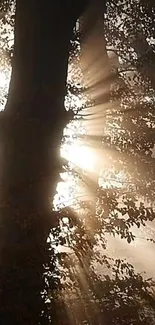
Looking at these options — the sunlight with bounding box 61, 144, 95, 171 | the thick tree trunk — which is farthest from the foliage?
the sunlight with bounding box 61, 144, 95, 171

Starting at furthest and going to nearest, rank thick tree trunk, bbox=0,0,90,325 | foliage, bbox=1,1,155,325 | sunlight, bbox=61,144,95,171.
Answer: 1. sunlight, bbox=61,144,95,171
2. foliage, bbox=1,1,155,325
3. thick tree trunk, bbox=0,0,90,325

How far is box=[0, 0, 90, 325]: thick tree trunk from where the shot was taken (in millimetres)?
6391

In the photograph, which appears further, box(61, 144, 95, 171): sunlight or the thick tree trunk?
box(61, 144, 95, 171): sunlight

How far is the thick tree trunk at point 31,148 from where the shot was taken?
21.0ft

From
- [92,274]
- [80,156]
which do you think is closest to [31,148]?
[92,274]

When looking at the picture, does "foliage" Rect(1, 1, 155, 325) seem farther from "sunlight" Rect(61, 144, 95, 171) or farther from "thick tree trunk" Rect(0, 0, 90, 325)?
"sunlight" Rect(61, 144, 95, 171)

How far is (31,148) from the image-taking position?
7461 millimetres

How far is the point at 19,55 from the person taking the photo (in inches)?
320

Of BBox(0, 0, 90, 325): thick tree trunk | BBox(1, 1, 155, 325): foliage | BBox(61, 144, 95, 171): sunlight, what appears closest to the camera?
BBox(0, 0, 90, 325): thick tree trunk

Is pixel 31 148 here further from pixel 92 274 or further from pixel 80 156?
pixel 80 156

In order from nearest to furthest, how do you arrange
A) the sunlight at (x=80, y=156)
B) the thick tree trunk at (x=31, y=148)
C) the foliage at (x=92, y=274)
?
1. the thick tree trunk at (x=31, y=148)
2. the foliage at (x=92, y=274)
3. the sunlight at (x=80, y=156)

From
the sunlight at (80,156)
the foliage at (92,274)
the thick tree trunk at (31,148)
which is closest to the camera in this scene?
the thick tree trunk at (31,148)

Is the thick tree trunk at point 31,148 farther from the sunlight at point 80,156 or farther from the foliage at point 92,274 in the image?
the sunlight at point 80,156

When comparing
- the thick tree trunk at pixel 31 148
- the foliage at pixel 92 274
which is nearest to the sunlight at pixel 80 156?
the foliage at pixel 92 274
